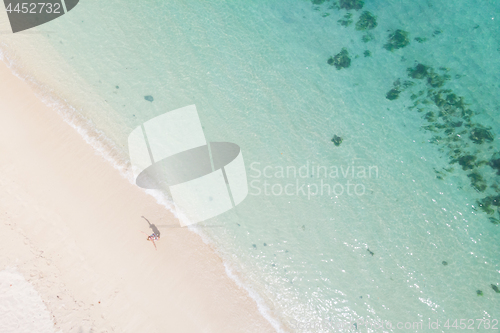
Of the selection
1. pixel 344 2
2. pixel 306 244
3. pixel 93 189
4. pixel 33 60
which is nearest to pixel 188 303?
pixel 306 244

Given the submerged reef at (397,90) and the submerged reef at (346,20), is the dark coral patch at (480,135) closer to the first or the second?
the submerged reef at (397,90)

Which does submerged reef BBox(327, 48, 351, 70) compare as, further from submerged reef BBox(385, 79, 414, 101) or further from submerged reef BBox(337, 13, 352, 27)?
submerged reef BBox(385, 79, 414, 101)

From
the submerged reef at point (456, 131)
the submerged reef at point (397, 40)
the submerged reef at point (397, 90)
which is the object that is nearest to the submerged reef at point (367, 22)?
the submerged reef at point (397, 40)

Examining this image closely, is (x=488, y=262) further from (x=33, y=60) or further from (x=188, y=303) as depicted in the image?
(x=33, y=60)

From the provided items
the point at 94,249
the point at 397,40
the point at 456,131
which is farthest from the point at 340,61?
the point at 94,249

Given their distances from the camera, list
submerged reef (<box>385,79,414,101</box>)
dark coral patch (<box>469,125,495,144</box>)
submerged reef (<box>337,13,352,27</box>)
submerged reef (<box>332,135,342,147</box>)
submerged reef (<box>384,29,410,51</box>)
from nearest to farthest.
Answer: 1. dark coral patch (<box>469,125,495,144</box>)
2. submerged reef (<box>332,135,342,147</box>)
3. submerged reef (<box>385,79,414,101</box>)
4. submerged reef (<box>384,29,410,51</box>)
5. submerged reef (<box>337,13,352,27</box>)

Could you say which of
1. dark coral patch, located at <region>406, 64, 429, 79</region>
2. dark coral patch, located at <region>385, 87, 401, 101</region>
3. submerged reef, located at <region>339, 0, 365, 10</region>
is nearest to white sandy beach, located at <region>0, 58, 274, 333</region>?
dark coral patch, located at <region>385, 87, 401, 101</region>
